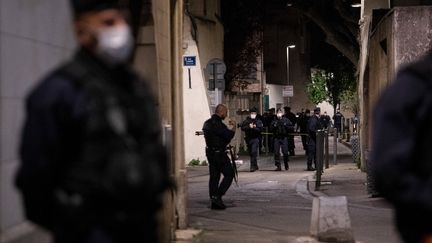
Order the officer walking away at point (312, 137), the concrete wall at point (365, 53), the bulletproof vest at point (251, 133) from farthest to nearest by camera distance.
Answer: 1. the bulletproof vest at point (251, 133)
2. the officer walking away at point (312, 137)
3. the concrete wall at point (365, 53)

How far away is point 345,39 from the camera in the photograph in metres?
38.0

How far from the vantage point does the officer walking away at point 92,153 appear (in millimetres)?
3701

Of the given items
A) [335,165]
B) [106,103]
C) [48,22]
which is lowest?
[335,165]

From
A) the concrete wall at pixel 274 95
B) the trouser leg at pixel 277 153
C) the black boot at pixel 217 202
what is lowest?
the black boot at pixel 217 202

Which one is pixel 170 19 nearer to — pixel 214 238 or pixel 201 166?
pixel 214 238

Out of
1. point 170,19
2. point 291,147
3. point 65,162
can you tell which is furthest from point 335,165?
point 65,162

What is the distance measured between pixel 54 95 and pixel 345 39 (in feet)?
114

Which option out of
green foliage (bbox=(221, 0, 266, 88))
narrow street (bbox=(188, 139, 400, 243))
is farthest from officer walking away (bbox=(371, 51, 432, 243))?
green foliage (bbox=(221, 0, 266, 88))

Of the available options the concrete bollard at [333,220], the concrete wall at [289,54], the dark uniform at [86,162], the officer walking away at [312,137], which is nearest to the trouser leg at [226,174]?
the concrete bollard at [333,220]

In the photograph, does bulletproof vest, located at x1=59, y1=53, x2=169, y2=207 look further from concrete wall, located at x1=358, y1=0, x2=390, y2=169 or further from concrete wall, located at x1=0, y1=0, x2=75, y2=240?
concrete wall, located at x1=358, y1=0, x2=390, y2=169

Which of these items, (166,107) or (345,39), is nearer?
(166,107)

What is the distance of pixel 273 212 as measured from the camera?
50.3 ft

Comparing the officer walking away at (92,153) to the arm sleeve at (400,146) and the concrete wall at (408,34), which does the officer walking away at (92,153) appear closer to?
the arm sleeve at (400,146)

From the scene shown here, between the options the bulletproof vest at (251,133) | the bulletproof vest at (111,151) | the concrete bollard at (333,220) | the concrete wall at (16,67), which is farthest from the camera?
the bulletproof vest at (251,133)
